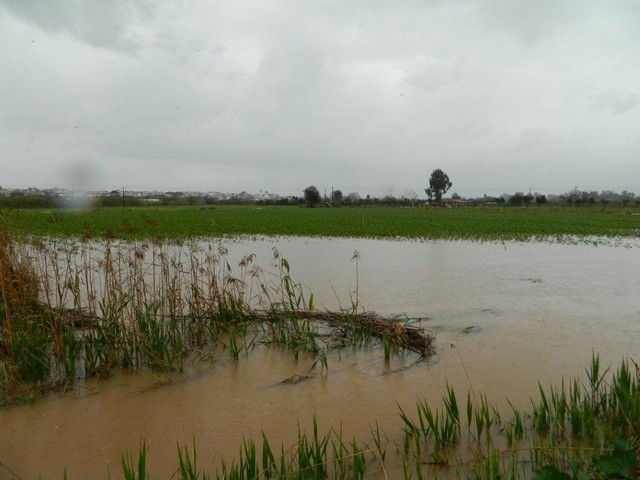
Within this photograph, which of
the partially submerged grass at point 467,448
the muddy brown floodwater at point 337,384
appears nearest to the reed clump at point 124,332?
the muddy brown floodwater at point 337,384

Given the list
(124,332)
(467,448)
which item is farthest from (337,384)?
(124,332)

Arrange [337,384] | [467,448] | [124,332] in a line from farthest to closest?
1. [124,332]
2. [337,384]
3. [467,448]

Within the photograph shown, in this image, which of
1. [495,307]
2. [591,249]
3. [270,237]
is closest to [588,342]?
[495,307]

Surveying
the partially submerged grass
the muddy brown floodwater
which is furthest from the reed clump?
the partially submerged grass

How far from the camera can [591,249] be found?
15.5m

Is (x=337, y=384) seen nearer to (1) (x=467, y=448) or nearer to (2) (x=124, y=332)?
(1) (x=467, y=448)

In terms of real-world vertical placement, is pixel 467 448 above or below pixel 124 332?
below

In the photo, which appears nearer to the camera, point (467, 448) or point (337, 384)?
point (467, 448)

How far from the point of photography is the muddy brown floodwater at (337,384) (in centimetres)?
342

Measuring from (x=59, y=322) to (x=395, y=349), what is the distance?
11.6ft

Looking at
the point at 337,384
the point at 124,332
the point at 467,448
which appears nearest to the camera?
the point at 467,448

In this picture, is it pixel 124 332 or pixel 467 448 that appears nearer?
pixel 467 448

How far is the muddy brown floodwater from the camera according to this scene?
134 inches

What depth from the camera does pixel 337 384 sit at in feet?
14.5
